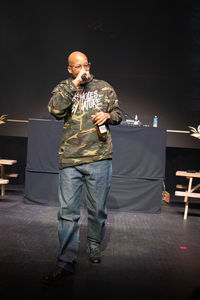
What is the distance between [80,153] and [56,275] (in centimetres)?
83

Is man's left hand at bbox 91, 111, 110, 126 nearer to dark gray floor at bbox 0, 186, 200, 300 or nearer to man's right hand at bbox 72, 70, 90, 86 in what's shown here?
man's right hand at bbox 72, 70, 90, 86

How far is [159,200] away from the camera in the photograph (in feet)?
15.9

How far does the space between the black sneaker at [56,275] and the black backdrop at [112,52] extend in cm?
421

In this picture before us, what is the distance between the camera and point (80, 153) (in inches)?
100

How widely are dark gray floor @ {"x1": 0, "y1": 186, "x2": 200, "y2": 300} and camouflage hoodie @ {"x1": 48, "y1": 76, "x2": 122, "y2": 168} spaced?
79 cm

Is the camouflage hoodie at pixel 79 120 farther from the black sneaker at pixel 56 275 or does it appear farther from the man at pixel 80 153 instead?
the black sneaker at pixel 56 275

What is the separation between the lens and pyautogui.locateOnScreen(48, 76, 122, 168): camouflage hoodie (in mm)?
2475

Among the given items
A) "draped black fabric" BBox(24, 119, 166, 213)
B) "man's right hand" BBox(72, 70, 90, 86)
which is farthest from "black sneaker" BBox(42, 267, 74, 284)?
"draped black fabric" BBox(24, 119, 166, 213)

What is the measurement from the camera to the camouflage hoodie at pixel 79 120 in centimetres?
247

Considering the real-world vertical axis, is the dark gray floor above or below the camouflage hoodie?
below

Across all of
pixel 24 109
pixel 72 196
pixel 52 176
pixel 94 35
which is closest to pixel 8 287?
pixel 72 196

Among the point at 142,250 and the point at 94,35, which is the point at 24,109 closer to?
the point at 94,35

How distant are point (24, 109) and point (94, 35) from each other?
182 cm

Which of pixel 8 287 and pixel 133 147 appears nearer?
pixel 8 287
